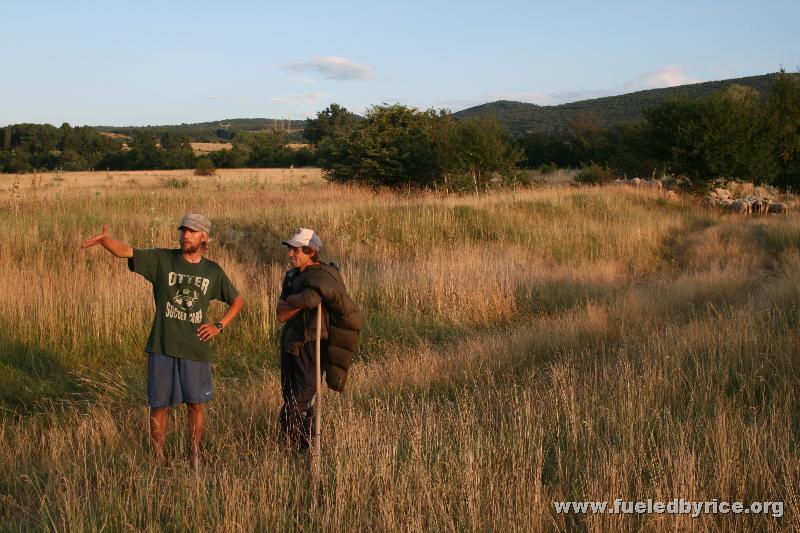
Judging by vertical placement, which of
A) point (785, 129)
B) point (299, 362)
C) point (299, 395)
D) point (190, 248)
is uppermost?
point (785, 129)

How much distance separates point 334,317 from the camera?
4.96m

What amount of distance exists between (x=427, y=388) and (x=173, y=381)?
8.00 feet

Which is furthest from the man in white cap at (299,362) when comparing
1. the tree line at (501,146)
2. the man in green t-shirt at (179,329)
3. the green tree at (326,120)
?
the green tree at (326,120)

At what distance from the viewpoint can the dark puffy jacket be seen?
4.79 m

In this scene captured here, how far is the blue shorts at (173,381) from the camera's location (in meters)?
5.16

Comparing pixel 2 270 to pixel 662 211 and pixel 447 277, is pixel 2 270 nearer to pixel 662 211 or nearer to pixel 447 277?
pixel 447 277

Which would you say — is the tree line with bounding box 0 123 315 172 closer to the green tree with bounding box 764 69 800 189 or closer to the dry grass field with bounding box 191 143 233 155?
the dry grass field with bounding box 191 143 233 155

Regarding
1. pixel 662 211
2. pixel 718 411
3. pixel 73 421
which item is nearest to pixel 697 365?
pixel 718 411

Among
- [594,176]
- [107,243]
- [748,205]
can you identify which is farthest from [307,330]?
[594,176]

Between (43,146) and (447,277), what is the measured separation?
6728 cm

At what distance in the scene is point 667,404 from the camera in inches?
225

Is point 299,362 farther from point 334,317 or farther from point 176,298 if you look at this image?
point 176,298

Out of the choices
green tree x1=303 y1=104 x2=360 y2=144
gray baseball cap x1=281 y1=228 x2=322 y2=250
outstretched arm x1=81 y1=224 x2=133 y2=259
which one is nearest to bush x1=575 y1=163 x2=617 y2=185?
gray baseball cap x1=281 y1=228 x2=322 y2=250

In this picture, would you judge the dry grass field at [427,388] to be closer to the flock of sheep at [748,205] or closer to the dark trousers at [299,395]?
the dark trousers at [299,395]
